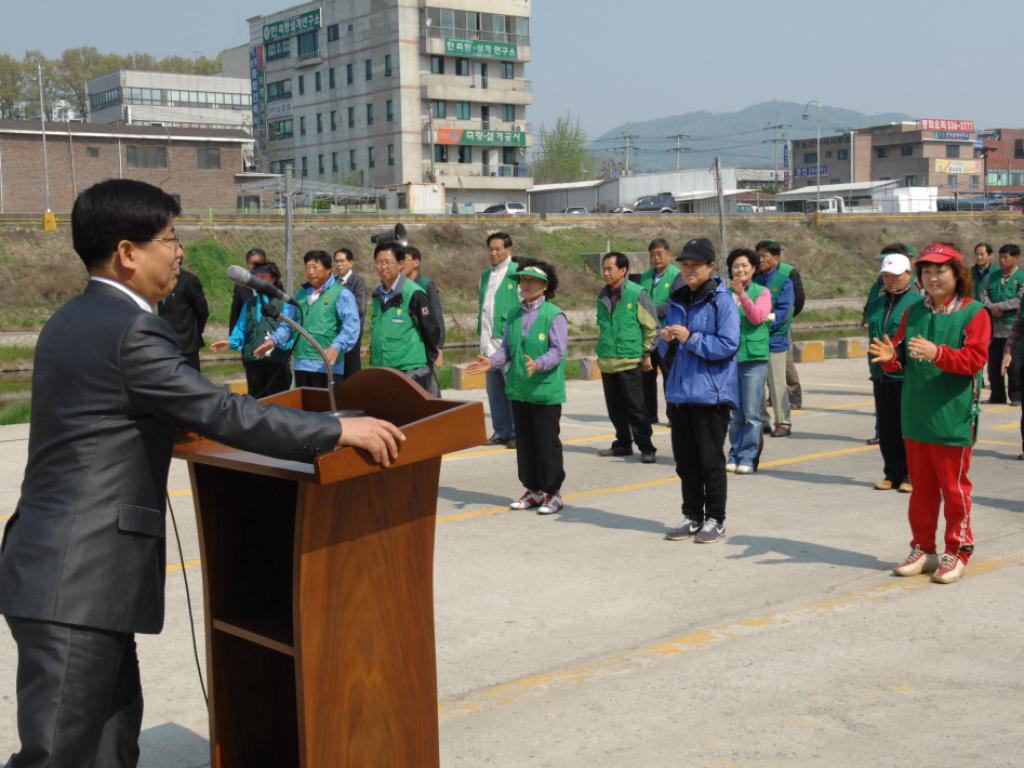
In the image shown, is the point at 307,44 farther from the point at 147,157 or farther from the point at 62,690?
the point at 62,690

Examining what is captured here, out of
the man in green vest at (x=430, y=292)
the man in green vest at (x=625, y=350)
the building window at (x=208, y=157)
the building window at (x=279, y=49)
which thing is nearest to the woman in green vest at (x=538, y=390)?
the man in green vest at (x=430, y=292)

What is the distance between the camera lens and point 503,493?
9.84m

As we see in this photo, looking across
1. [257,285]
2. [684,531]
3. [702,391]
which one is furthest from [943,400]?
[257,285]

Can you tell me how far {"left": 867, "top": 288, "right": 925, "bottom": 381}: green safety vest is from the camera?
9.54 metres

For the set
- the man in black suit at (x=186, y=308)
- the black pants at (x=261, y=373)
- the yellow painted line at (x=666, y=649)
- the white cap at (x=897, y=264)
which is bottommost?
the yellow painted line at (x=666, y=649)

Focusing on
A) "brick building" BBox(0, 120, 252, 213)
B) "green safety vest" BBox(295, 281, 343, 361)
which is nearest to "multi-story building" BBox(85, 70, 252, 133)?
"brick building" BBox(0, 120, 252, 213)

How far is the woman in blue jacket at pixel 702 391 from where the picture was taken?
802 cm

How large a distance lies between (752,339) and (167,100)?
338 feet

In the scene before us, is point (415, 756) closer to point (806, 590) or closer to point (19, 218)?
point (806, 590)

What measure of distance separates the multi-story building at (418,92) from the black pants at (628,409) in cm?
6867

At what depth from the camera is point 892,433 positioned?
32.1ft

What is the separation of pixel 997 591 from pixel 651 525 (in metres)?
2.52

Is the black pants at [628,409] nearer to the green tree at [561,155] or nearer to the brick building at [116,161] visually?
the brick building at [116,161]

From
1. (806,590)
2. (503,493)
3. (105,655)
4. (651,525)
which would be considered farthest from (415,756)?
(503,493)
